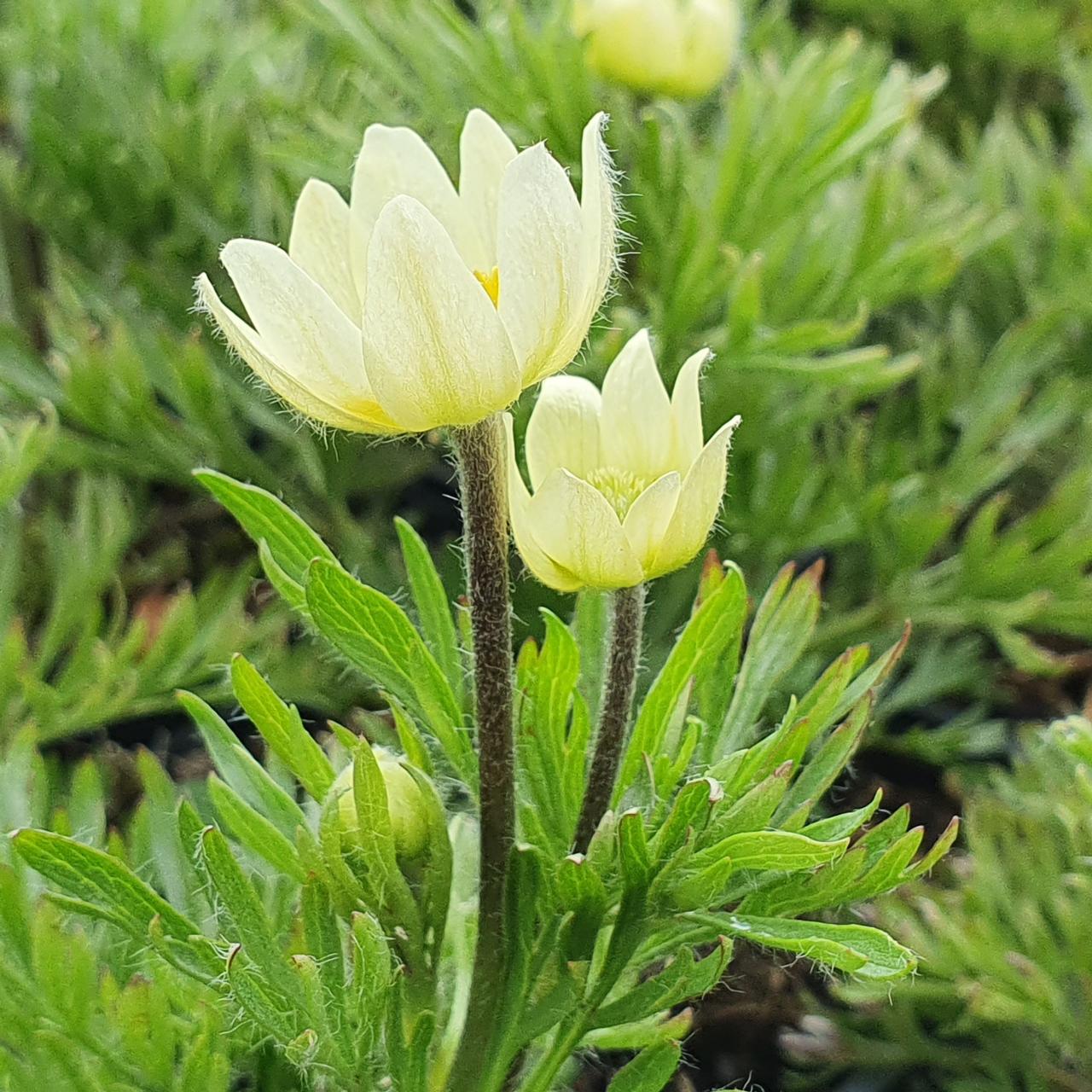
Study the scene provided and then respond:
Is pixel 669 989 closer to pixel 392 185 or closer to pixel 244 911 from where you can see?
pixel 244 911

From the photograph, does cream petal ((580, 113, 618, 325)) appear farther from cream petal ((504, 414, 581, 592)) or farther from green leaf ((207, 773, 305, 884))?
green leaf ((207, 773, 305, 884))

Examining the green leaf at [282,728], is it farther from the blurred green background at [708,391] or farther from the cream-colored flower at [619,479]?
the blurred green background at [708,391]

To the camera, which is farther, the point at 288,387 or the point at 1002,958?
the point at 1002,958

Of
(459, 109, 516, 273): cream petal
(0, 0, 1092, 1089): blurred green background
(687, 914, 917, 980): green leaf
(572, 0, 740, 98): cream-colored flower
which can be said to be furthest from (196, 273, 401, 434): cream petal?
(572, 0, 740, 98): cream-colored flower

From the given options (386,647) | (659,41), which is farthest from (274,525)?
(659,41)

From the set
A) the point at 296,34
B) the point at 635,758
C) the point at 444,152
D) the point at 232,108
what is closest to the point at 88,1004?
the point at 635,758

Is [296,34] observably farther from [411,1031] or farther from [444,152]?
[411,1031]

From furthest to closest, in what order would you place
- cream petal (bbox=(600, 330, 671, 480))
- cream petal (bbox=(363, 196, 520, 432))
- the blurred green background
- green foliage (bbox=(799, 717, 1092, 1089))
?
the blurred green background, green foliage (bbox=(799, 717, 1092, 1089)), cream petal (bbox=(600, 330, 671, 480)), cream petal (bbox=(363, 196, 520, 432))
